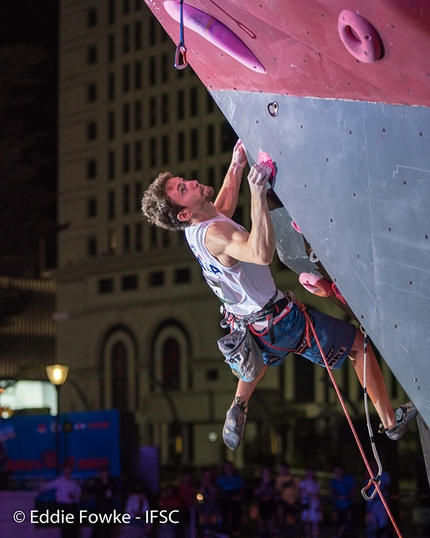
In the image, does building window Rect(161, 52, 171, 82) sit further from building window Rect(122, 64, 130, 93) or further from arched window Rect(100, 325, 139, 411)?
arched window Rect(100, 325, 139, 411)

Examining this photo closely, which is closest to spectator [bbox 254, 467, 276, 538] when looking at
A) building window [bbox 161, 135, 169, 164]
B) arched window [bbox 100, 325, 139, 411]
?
arched window [bbox 100, 325, 139, 411]

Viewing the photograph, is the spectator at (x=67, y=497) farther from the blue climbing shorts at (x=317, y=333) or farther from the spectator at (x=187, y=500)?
the blue climbing shorts at (x=317, y=333)

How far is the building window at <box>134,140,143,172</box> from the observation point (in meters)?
67.1

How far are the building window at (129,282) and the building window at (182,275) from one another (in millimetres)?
3876

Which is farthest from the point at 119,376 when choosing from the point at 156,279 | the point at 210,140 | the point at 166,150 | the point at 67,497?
the point at 67,497

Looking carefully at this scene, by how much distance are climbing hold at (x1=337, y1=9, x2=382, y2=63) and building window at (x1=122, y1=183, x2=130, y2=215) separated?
62.3 m

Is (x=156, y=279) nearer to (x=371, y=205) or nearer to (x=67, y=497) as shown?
(x=67, y=497)

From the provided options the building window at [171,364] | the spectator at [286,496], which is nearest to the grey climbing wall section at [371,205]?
the spectator at [286,496]

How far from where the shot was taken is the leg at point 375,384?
5633mm

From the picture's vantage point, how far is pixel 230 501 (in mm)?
15961

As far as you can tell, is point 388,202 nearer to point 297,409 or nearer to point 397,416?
point 397,416

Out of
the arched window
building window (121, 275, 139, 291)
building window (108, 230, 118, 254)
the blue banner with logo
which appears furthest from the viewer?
building window (108, 230, 118, 254)

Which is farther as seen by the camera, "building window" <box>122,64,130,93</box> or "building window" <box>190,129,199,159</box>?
"building window" <box>122,64,130,93</box>

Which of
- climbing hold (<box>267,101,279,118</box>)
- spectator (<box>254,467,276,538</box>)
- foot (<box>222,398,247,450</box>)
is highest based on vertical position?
climbing hold (<box>267,101,279,118</box>)
